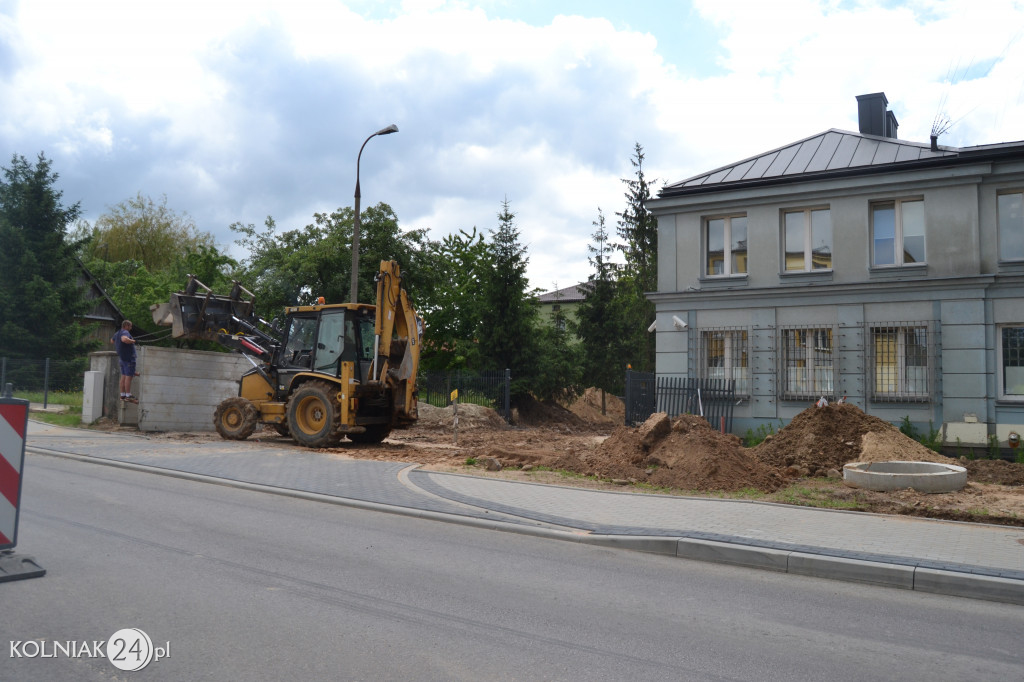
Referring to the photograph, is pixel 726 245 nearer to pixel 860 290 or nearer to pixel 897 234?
pixel 860 290

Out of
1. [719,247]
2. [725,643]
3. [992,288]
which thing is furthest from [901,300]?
[725,643]

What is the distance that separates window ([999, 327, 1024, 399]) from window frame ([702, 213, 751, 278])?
5.75m

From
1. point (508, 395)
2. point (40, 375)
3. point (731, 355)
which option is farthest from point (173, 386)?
point (731, 355)

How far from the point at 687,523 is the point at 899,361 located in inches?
438

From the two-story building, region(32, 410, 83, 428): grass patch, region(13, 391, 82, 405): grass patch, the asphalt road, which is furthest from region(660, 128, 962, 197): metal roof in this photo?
region(13, 391, 82, 405): grass patch

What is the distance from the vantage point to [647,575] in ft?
22.0

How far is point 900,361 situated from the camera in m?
17.2

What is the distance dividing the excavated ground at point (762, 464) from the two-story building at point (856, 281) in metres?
3.04

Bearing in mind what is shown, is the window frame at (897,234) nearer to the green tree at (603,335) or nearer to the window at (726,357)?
the window at (726,357)

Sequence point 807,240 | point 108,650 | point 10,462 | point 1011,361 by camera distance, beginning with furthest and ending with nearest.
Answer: point 807,240
point 1011,361
point 10,462
point 108,650

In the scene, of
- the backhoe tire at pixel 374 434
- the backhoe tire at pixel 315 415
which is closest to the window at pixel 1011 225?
the backhoe tire at pixel 374 434

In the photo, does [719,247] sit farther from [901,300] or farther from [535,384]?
[535,384]

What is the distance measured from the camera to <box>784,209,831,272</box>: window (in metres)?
18.4

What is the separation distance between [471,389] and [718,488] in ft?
53.1
